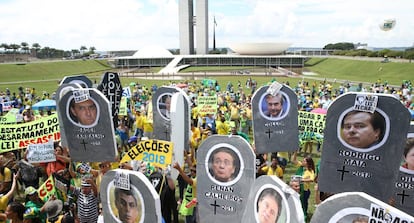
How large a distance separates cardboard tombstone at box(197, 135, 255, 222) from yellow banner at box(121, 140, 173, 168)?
0.80m

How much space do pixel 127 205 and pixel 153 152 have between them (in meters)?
1.77

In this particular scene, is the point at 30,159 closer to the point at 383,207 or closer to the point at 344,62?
the point at 383,207

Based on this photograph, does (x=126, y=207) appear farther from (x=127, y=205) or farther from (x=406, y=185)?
(x=406, y=185)

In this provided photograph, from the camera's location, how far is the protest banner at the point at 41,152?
26.1 ft

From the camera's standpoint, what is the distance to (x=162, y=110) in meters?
9.66

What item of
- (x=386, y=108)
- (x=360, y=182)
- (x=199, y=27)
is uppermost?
(x=199, y=27)

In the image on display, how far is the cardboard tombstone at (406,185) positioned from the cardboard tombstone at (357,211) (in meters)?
3.19

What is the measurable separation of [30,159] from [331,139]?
6.48m

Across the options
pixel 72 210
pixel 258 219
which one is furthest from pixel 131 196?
pixel 72 210

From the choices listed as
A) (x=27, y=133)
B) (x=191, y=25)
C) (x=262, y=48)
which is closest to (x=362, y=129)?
(x=27, y=133)

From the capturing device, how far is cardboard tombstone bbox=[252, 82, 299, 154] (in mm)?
8219

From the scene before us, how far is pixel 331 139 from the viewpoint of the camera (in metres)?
5.38

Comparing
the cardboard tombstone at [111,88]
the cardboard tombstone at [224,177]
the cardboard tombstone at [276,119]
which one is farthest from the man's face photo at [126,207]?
the cardboard tombstone at [111,88]

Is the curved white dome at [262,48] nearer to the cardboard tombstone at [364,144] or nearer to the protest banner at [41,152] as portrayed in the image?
the protest banner at [41,152]
